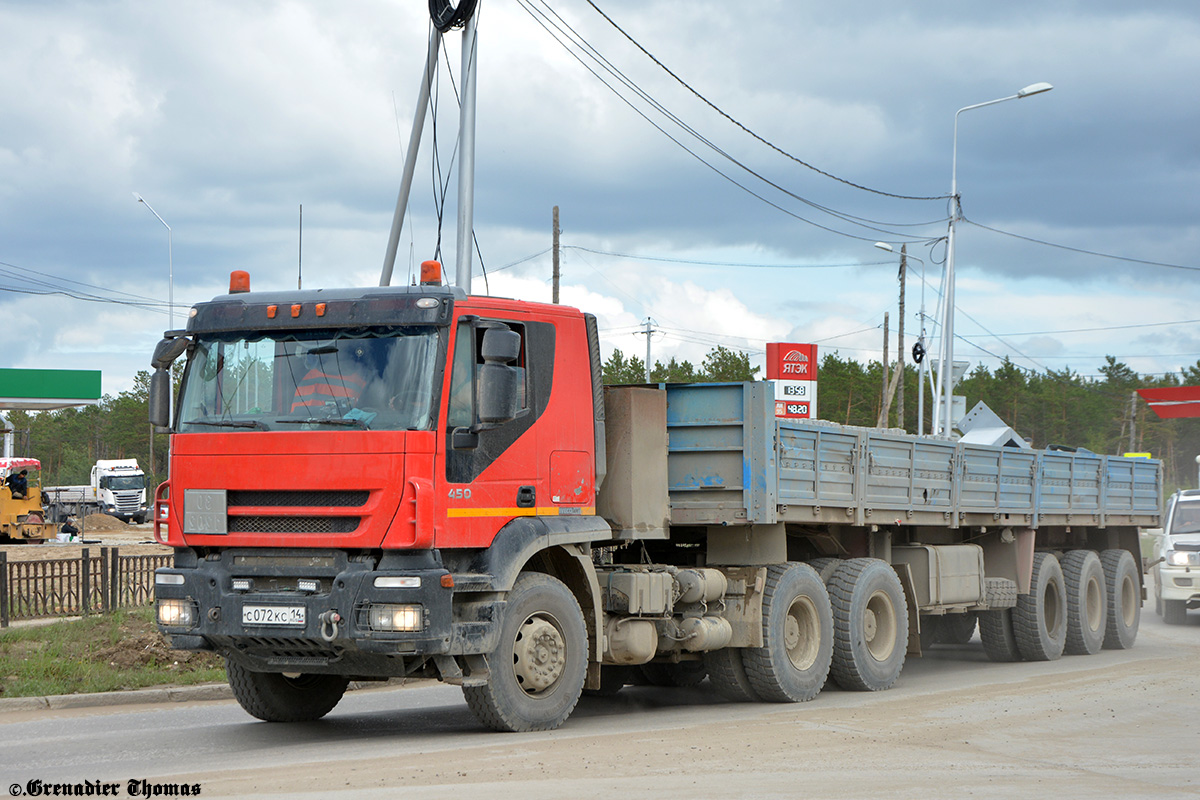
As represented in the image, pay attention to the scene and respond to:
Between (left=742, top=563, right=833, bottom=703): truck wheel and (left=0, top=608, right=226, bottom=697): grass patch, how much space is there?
5453mm

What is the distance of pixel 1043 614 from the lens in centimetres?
1639

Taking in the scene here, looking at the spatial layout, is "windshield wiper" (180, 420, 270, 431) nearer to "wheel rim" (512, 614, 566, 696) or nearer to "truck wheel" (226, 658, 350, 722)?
"truck wheel" (226, 658, 350, 722)

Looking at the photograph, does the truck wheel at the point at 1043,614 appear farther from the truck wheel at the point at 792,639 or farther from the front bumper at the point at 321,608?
the front bumper at the point at 321,608

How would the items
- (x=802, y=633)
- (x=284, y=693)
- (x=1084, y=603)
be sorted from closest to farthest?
1. (x=284, y=693)
2. (x=802, y=633)
3. (x=1084, y=603)

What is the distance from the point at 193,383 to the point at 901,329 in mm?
47987

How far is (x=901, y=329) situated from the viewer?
54.6 m

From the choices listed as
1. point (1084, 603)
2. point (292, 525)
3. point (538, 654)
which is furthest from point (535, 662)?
point (1084, 603)

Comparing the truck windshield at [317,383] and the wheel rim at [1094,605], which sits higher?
the truck windshield at [317,383]

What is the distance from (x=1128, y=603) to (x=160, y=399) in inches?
575

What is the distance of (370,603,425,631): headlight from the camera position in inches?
331

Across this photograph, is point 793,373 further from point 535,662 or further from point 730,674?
point 535,662

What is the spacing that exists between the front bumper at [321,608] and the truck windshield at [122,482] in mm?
51048

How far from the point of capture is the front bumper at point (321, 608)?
843 centimetres

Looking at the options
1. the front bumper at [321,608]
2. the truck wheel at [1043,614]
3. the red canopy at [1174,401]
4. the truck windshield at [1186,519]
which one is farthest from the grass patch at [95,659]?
the red canopy at [1174,401]
